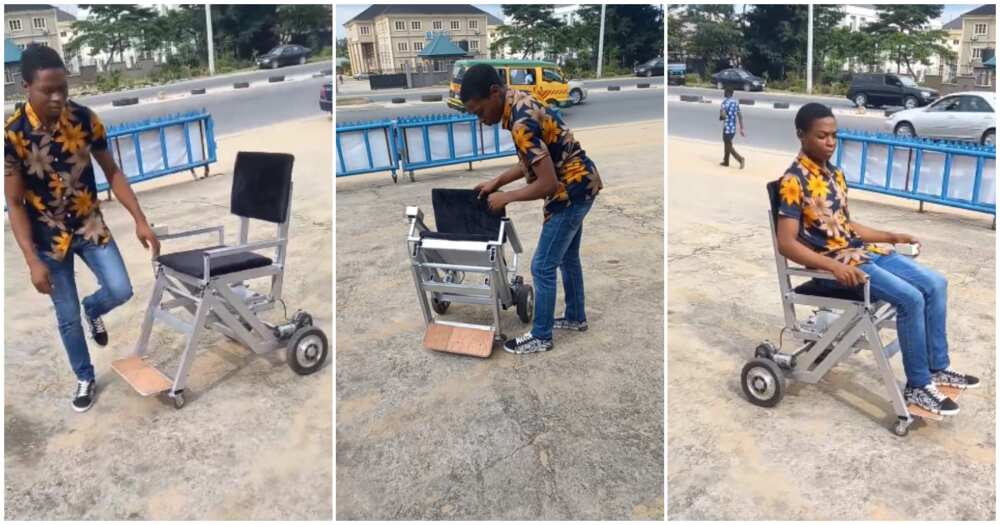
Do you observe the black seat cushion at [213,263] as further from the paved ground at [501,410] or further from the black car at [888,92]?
the black car at [888,92]

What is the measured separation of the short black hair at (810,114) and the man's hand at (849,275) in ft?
1.75

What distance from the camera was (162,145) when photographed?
24.1ft

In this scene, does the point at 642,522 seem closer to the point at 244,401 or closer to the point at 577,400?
the point at 577,400

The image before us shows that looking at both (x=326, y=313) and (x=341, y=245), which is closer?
(x=326, y=313)

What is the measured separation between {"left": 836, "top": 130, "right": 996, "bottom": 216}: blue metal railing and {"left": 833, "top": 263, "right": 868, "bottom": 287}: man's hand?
14.0ft

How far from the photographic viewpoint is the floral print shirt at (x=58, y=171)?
8.72 ft

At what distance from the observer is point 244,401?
3029 millimetres

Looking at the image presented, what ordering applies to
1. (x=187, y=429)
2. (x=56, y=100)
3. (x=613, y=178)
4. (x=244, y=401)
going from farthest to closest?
(x=613, y=178) < (x=244, y=401) < (x=187, y=429) < (x=56, y=100)

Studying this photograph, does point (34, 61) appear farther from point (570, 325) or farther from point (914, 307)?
point (914, 307)

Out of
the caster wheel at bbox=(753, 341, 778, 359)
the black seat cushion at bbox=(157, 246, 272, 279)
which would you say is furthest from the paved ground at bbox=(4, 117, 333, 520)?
the caster wheel at bbox=(753, 341, 778, 359)

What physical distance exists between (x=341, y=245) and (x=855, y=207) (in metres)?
4.67

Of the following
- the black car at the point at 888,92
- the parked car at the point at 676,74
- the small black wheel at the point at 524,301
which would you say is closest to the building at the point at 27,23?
the small black wheel at the point at 524,301

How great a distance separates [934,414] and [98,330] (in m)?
3.50

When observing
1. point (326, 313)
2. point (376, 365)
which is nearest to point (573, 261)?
point (376, 365)
